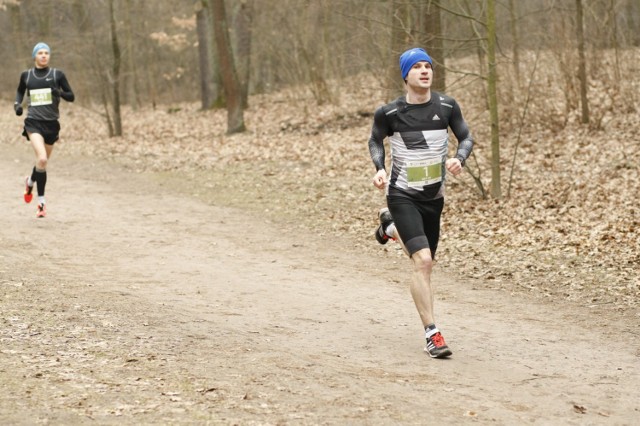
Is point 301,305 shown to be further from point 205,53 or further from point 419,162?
point 205,53

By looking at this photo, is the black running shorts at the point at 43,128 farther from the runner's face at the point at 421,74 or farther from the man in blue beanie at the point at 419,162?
the runner's face at the point at 421,74

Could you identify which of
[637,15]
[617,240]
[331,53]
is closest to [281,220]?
[617,240]

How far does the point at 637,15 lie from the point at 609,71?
3013mm

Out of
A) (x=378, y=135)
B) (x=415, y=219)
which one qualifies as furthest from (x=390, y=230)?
(x=378, y=135)

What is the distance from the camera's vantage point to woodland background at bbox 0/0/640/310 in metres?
11.5

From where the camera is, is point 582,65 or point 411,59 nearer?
point 411,59

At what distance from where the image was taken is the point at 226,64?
78.0 feet

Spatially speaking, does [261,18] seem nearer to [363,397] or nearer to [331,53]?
[331,53]

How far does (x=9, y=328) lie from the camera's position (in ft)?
22.3

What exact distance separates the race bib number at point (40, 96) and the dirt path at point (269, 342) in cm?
177

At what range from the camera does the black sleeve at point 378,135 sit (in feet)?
21.7

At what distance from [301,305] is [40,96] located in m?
5.86

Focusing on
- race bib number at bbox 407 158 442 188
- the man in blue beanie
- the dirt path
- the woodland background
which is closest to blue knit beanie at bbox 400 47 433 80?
the man in blue beanie

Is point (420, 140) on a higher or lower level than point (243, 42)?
lower
